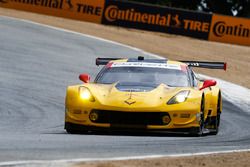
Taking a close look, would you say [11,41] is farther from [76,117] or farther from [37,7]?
[76,117]

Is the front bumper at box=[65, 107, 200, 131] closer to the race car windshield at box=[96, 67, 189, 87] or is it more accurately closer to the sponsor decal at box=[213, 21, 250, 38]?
the race car windshield at box=[96, 67, 189, 87]

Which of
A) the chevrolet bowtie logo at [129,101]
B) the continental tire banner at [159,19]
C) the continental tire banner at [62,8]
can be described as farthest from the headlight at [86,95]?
the continental tire banner at [62,8]

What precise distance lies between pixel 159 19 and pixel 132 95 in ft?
79.1

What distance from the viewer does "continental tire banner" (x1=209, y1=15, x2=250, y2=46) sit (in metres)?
34.6

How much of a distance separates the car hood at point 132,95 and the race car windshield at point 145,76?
39 centimetres

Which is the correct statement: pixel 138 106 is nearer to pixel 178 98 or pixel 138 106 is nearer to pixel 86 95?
pixel 178 98

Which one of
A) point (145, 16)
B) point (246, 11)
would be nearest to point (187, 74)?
point (145, 16)

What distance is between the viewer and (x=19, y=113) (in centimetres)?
1512

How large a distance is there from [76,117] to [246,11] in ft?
152

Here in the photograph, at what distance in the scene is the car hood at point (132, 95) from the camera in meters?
11.1

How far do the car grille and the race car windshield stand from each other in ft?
3.44

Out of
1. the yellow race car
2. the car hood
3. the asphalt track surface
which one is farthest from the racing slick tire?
the car hood

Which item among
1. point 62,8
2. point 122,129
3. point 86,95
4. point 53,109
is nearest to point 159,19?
point 62,8

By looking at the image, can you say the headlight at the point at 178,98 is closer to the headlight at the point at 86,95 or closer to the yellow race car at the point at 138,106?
the yellow race car at the point at 138,106
